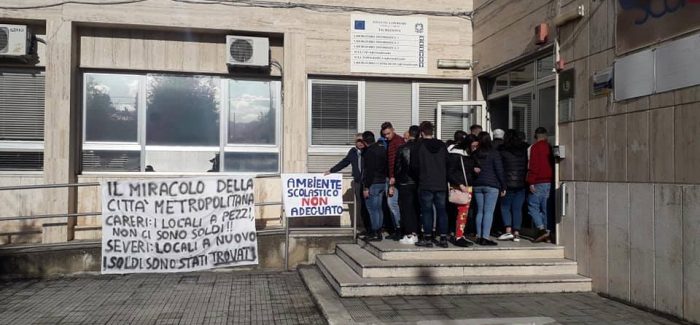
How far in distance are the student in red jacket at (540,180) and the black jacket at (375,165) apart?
82.0 inches

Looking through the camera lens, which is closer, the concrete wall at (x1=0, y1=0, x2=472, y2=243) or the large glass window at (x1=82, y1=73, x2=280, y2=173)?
the concrete wall at (x1=0, y1=0, x2=472, y2=243)

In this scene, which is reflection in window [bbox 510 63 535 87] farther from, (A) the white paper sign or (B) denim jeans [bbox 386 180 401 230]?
(B) denim jeans [bbox 386 180 401 230]

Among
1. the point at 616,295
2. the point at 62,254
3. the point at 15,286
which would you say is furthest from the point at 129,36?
the point at 616,295

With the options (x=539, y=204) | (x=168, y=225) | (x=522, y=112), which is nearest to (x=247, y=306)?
(x=168, y=225)

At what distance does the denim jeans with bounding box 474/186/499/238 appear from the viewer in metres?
7.99

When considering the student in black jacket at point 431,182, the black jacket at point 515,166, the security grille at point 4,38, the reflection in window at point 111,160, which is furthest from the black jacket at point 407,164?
the security grille at point 4,38

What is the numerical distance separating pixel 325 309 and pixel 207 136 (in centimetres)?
507

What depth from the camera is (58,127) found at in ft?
29.9

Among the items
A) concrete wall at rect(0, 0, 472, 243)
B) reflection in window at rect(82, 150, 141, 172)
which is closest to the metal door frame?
concrete wall at rect(0, 0, 472, 243)

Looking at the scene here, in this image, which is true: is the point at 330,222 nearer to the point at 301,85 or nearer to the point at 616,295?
the point at 301,85

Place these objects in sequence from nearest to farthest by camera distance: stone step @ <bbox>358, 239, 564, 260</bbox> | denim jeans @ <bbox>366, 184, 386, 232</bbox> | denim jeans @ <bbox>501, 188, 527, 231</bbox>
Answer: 1. stone step @ <bbox>358, 239, 564, 260</bbox>
2. denim jeans @ <bbox>501, 188, 527, 231</bbox>
3. denim jeans @ <bbox>366, 184, 386, 232</bbox>

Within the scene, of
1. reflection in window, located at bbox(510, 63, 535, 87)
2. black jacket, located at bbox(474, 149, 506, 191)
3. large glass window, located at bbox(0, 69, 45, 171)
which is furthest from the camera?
large glass window, located at bbox(0, 69, 45, 171)

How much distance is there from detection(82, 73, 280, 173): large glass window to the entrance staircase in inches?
132

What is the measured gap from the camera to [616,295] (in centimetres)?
657
